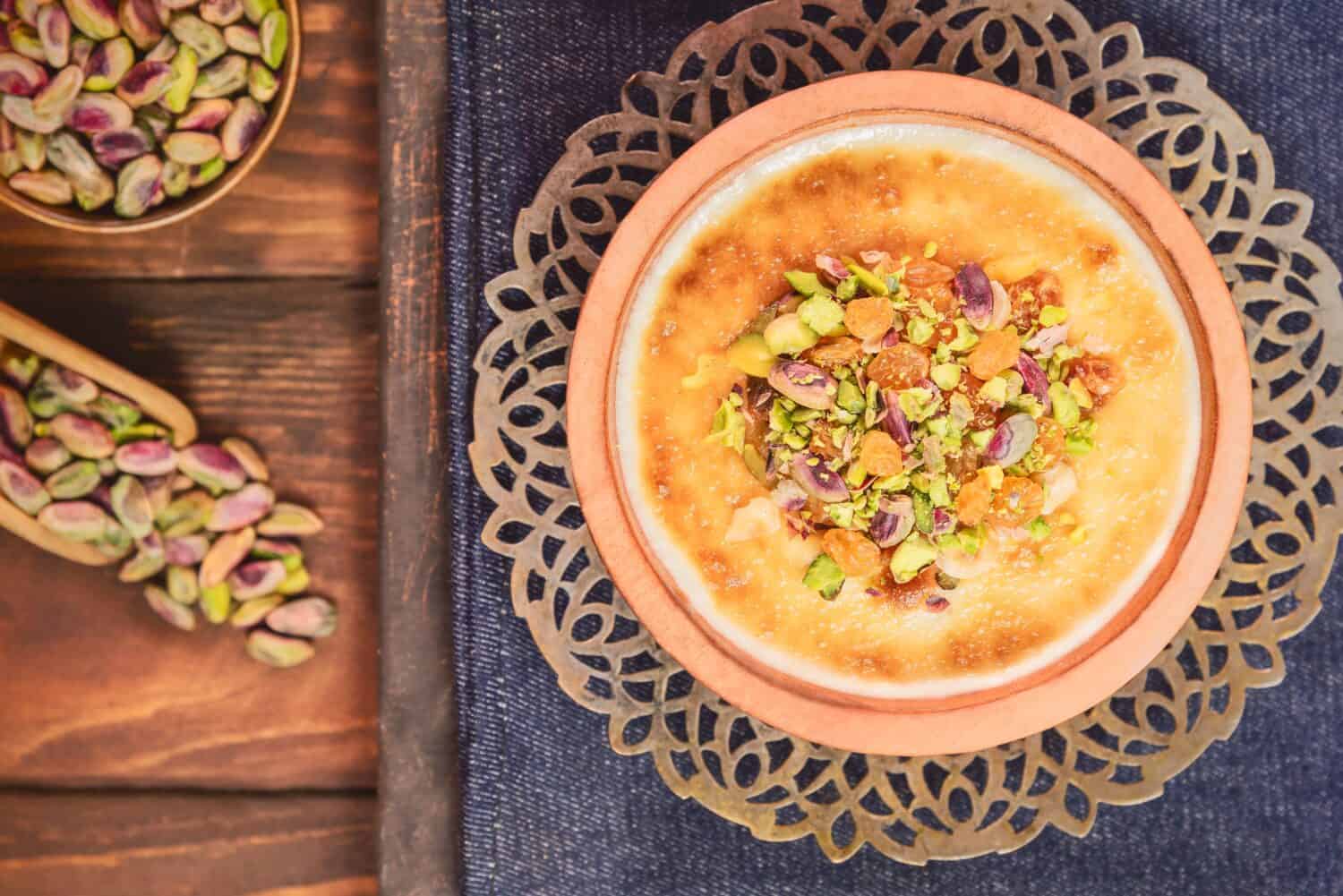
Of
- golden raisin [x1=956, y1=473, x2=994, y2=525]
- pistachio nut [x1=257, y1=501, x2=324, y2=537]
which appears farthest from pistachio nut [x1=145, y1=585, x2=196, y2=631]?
golden raisin [x1=956, y1=473, x2=994, y2=525]

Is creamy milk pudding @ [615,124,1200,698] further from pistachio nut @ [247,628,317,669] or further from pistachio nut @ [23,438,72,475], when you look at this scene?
pistachio nut @ [23,438,72,475]

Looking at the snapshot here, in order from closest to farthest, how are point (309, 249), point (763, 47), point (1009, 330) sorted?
point (1009, 330) → point (763, 47) → point (309, 249)

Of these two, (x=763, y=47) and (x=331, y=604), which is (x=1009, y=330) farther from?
(x=331, y=604)

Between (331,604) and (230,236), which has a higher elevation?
(230,236)

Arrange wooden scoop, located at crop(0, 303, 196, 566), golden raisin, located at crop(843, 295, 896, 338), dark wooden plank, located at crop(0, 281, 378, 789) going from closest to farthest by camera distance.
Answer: golden raisin, located at crop(843, 295, 896, 338)
wooden scoop, located at crop(0, 303, 196, 566)
dark wooden plank, located at crop(0, 281, 378, 789)

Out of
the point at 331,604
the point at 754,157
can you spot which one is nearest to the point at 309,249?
the point at 331,604

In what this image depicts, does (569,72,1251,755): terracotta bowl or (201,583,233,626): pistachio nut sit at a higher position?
(569,72,1251,755): terracotta bowl

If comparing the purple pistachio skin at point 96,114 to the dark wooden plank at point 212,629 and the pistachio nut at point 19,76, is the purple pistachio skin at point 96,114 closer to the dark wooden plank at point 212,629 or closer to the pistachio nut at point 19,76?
the pistachio nut at point 19,76

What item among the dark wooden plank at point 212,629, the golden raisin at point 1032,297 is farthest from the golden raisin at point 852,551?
the dark wooden plank at point 212,629
